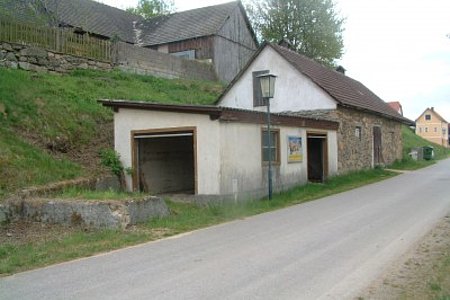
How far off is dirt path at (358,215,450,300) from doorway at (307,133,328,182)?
39.2ft

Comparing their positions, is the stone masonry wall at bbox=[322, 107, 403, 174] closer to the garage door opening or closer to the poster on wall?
the poster on wall

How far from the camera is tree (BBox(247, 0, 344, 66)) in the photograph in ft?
144

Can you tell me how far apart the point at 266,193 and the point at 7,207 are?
778cm

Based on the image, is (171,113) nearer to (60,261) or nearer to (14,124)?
(14,124)

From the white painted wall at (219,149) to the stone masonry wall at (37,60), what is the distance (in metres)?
6.26

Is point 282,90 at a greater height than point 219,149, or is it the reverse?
point 282,90

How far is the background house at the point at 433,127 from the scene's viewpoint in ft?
319

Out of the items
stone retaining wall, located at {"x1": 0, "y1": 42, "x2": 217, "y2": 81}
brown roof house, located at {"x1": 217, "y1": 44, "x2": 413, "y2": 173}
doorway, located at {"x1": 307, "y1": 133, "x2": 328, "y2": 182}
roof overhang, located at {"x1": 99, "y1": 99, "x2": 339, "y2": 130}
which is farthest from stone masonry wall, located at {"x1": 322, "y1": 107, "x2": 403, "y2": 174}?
stone retaining wall, located at {"x1": 0, "y1": 42, "x2": 217, "y2": 81}

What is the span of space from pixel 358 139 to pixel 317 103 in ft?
10.4

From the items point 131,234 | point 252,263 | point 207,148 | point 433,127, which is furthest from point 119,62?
point 433,127

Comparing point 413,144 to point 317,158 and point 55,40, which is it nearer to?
point 317,158

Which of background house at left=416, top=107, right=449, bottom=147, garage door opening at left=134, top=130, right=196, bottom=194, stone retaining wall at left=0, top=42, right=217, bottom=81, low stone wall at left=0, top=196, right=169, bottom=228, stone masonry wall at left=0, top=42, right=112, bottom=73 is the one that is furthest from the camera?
background house at left=416, top=107, right=449, bottom=147

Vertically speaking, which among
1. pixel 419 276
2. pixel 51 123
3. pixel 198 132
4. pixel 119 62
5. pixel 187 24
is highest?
pixel 187 24

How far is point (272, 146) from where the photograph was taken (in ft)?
53.5
